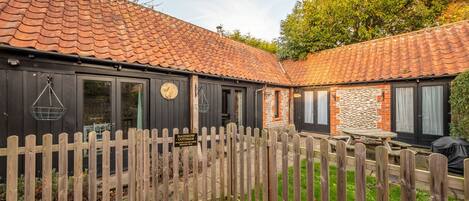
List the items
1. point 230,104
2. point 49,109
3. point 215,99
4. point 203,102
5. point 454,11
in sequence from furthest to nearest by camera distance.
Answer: point 454,11, point 230,104, point 215,99, point 203,102, point 49,109

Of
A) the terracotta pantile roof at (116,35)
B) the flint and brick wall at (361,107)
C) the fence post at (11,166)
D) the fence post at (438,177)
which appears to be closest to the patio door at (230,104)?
the terracotta pantile roof at (116,35)

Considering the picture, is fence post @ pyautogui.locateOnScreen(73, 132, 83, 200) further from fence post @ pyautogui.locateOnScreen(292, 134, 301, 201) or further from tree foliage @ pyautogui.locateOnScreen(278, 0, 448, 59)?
tree foliage @ pyautogui.locateOnScreen(278, 0, 448, 59)

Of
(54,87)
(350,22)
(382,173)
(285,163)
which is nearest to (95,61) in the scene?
(54,87)

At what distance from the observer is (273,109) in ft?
38.8

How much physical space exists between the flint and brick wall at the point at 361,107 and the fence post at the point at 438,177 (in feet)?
29.2

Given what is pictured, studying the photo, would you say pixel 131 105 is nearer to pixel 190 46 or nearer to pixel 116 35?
pixel 116 35

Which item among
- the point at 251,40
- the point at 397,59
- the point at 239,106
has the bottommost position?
the point at 239,106

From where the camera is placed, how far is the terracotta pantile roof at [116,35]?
4887 mm

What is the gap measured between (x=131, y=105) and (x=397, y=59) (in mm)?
10546

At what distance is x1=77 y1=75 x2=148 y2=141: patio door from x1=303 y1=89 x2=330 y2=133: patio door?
877 cm

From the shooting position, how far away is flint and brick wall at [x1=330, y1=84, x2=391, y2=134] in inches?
381

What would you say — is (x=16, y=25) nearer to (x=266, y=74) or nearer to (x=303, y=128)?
(x=266, y=74)

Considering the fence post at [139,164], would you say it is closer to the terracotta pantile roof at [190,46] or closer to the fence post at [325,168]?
the fence post at [325,168]

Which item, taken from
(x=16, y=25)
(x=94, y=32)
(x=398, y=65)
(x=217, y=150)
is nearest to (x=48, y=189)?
(x=217, y=150)
